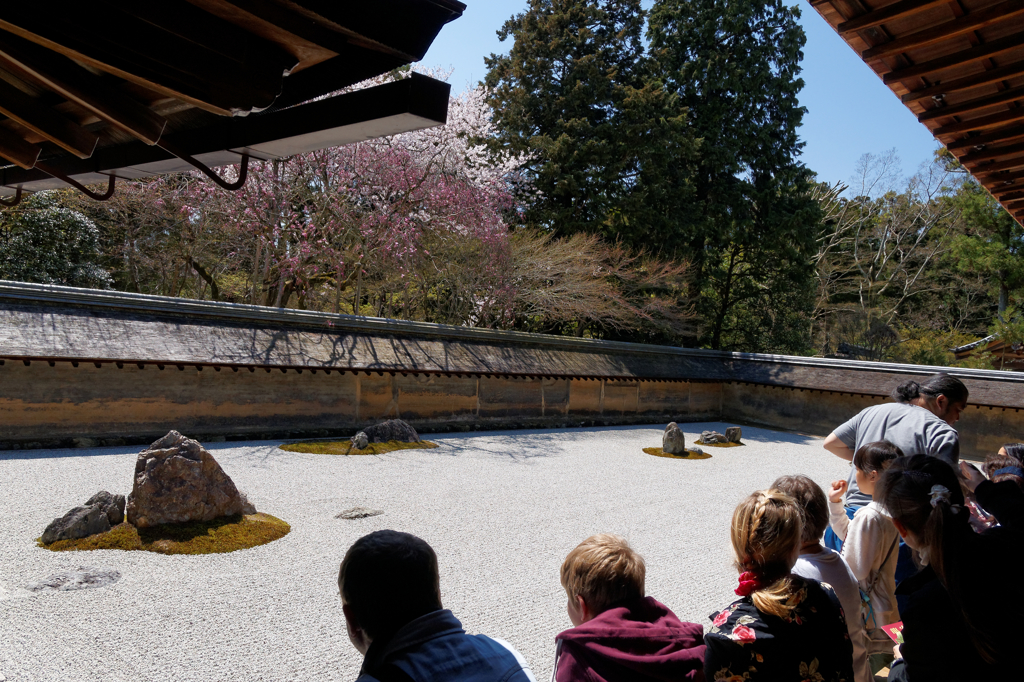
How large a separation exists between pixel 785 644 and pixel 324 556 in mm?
3753

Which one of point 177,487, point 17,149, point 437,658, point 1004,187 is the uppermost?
point 1004,187

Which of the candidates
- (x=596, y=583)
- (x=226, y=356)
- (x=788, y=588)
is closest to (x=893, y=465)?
(x=788, y=588)

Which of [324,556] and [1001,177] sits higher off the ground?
[1001,177]

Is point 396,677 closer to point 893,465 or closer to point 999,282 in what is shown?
point 893,465

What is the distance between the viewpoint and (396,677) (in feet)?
4.79

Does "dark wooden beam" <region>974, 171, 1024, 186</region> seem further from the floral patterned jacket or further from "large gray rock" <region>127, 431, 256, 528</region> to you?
"large gray rock" <region>127, 431, 256, 528</region>

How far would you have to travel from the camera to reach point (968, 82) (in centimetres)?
252

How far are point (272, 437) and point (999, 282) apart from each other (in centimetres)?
2347

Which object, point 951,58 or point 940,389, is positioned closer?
point 951,58

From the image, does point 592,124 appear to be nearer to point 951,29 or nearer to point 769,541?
point 951,29

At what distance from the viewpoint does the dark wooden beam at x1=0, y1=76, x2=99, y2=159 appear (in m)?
1.78

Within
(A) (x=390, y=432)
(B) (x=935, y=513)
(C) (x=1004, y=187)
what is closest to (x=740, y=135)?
(A) (x=390, y=432)

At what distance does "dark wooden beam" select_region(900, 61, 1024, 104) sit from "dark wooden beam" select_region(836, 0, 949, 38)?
0.60 metres

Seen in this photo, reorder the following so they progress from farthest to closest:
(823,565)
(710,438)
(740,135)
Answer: (740,135), (710,438), (823,565)
